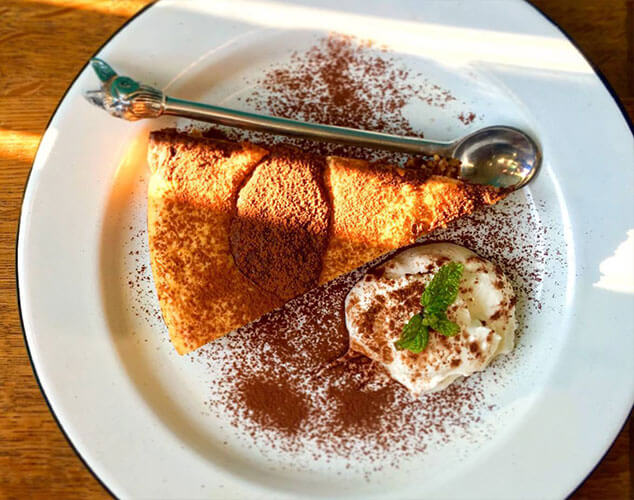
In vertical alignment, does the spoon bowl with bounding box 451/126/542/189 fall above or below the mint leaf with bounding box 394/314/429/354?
above

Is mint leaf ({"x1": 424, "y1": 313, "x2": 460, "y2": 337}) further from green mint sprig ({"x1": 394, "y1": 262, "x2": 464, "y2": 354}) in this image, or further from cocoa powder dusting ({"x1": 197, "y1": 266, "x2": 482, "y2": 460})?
cocoa powder dusting ({"x1": 197, "y1": 266, "x2": 482, "y2": 460})

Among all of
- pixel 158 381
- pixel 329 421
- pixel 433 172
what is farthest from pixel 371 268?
pixel 158 381

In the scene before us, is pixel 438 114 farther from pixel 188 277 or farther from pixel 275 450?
pixel 275 450

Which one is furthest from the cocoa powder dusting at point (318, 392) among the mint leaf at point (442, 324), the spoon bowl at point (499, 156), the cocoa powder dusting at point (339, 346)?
the spoon bowl at point (499, 156)

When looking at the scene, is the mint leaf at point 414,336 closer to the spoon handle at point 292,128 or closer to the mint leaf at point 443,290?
the mint leaf at point 443,290

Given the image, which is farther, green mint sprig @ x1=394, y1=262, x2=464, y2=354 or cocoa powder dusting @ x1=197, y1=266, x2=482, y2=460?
cocoa powder dusting @ x1=197, y1=266, x2=482, y2=460

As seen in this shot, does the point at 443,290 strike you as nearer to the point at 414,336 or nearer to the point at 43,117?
the point at 414,336

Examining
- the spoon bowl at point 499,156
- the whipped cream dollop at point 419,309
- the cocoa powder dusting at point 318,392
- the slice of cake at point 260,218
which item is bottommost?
the cocoa powder dusting at point 318,392

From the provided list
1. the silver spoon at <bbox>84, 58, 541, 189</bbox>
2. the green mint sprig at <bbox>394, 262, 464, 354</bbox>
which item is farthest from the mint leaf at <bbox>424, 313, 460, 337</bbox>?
the silver spoon at <bbox>84, 58, 541, 189</bbox>
